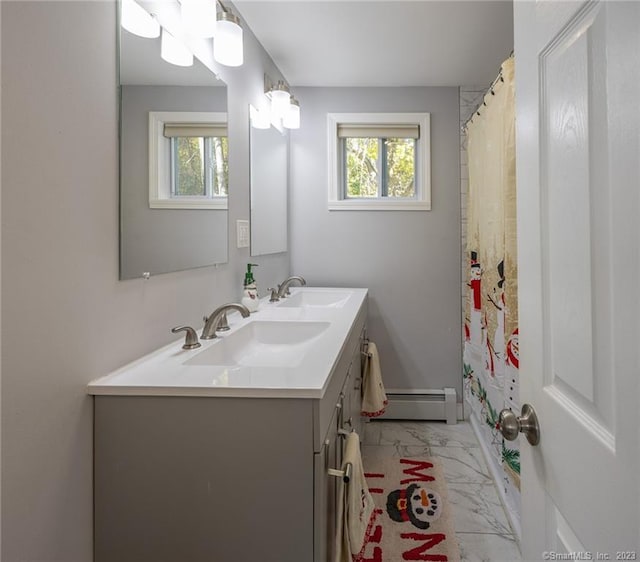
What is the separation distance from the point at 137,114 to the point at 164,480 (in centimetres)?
95

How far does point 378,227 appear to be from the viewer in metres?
3.22

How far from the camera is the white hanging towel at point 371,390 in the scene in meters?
2.53

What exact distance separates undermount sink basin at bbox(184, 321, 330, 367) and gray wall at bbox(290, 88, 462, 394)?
1.48 m

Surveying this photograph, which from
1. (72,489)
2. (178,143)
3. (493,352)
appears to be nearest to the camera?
(72,489)

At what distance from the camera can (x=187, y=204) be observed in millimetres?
1575

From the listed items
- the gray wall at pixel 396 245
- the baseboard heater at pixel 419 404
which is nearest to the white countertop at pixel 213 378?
the gray wall at pixel 396 245

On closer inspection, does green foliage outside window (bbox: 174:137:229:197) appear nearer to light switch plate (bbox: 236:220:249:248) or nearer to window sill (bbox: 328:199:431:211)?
light switch plate (bbox: 236:220:249:248)

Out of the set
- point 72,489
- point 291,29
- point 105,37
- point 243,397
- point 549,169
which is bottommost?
point 72,489

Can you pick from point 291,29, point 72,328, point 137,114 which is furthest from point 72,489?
point 291,29

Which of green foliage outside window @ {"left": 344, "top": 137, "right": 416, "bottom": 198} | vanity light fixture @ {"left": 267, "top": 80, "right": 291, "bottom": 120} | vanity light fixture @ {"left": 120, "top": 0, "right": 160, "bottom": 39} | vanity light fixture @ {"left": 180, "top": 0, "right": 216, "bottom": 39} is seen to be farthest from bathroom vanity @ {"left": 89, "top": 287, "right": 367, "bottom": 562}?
green foliage outside window @ {"left": 344, "top": 137, "right": 416, "bottom": 198}

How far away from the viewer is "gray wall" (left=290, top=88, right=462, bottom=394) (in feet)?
10.4

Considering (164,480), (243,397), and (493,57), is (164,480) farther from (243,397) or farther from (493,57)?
(493,57)

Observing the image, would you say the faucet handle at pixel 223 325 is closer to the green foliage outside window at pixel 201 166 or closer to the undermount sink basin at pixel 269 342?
the undermount sink basin at pixel 269 342

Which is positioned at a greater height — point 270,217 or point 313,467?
point 270,217
